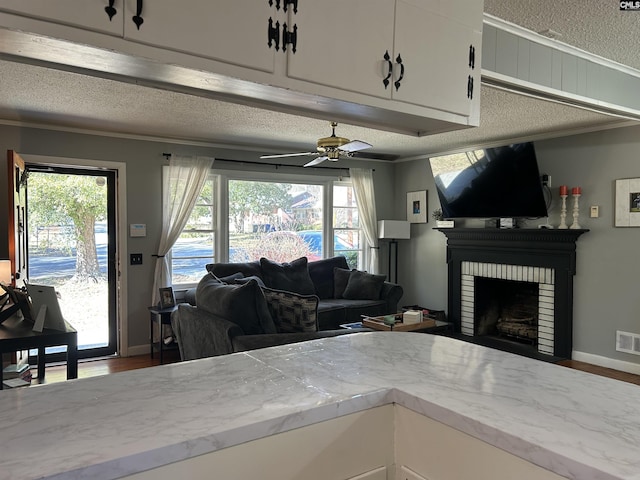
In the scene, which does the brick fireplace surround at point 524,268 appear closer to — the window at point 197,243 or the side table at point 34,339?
the window at point 197,243

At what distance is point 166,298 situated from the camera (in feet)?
16.4

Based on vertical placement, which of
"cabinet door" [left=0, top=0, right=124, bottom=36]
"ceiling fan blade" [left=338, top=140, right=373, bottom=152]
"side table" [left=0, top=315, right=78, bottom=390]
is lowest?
"side table" [left=0, top=315, right=78, bottom=390]

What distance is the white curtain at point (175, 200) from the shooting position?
17.2 feet

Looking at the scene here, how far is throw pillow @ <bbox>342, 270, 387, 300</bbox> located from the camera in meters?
5.78

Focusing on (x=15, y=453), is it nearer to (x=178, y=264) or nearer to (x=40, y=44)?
(x=40, y=44)

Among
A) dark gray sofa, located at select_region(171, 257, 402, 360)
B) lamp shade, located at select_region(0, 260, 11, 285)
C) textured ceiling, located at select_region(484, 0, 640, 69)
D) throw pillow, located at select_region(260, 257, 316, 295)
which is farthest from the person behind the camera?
throw pillow, located at select_region(260, 257, 316, 295)

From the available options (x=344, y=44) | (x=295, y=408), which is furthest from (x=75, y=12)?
(x=295, y=408)

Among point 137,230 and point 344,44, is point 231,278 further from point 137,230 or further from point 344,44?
point 344,44

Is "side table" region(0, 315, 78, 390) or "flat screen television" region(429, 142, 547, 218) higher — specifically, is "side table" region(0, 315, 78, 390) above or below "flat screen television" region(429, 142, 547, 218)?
below

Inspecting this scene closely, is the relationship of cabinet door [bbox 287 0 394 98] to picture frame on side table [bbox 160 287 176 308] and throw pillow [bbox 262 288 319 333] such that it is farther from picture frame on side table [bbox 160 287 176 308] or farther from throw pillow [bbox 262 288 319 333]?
picture frame on side table [bbox 160 287 176 308]

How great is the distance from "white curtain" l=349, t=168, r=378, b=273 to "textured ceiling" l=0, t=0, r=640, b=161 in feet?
1.89

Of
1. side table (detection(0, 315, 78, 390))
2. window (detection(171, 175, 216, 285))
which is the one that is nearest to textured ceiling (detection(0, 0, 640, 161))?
window (detection(171, 175, 216, 285))

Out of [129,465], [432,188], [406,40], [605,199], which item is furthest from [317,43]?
[432,188]

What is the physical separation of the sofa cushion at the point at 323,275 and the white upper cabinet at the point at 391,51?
14.7 ft
